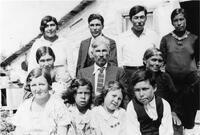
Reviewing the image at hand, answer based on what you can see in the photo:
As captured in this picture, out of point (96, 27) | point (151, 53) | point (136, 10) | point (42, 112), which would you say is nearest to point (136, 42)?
point (151, 53)

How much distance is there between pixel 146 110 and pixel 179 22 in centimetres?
86

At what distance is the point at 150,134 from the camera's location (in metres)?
2.83

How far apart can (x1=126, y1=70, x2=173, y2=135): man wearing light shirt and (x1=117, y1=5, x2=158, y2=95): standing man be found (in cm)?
14

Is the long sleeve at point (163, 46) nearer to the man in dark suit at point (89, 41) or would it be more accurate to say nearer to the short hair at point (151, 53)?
the short hair at point (151, 53)

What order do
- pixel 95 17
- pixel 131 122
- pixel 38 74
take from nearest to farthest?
pixel 131 122
pixel 38 74
pixel 95 17

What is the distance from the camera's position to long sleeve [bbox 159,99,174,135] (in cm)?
283

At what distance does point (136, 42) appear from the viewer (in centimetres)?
301

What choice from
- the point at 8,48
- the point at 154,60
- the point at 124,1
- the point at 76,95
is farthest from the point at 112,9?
the point at 8,48

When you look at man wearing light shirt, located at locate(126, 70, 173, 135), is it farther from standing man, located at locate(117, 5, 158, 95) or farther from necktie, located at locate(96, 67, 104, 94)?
necktie, located at locate(96, 67, 104, 94)

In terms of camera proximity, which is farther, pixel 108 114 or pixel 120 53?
pixel 120 53

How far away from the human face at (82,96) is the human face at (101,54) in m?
0.26

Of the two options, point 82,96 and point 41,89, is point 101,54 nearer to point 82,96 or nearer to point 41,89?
point 82,96

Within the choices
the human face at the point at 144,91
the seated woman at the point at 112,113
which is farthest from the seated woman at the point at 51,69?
the human face at the point at 144,91

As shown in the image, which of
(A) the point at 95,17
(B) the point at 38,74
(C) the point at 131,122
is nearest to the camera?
(C) the point at 131,122
